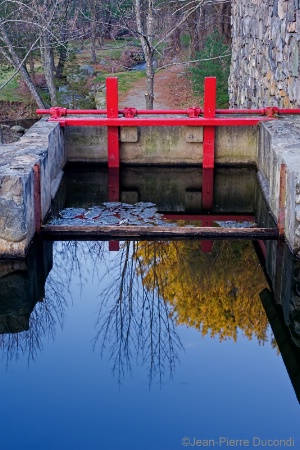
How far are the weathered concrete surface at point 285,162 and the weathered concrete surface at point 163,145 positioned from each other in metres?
0.42

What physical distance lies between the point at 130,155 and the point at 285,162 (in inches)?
160

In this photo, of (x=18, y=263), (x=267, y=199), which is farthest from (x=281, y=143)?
(x=18, y=263)

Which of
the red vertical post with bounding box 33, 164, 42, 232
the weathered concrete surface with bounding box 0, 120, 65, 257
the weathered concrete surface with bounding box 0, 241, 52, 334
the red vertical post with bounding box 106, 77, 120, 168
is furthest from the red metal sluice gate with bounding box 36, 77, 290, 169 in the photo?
the weathered concrete surface with bounding box 0, 241, 52, 334

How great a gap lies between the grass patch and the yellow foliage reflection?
12918 mm

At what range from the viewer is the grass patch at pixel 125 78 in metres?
20.1

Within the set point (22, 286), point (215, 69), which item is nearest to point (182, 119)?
point (22, 286)

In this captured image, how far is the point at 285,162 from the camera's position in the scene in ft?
22.8

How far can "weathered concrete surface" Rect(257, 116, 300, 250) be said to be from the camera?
6.47m

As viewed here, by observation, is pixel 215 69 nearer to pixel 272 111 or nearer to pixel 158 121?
pixel 158 121

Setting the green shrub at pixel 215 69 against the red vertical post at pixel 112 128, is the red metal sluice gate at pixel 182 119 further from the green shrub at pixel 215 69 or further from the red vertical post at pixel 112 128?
the green shrub at pixel 215 69

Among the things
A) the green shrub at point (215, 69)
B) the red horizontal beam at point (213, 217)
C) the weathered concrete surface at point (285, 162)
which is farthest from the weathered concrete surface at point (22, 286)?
the green shrub at point (215, 69)

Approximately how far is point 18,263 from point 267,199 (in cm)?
324

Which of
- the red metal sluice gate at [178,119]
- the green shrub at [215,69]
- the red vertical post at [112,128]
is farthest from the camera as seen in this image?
the green shrub at [215,69]

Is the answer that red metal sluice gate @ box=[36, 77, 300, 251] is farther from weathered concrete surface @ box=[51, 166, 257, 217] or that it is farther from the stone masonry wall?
the stone masonry wall
